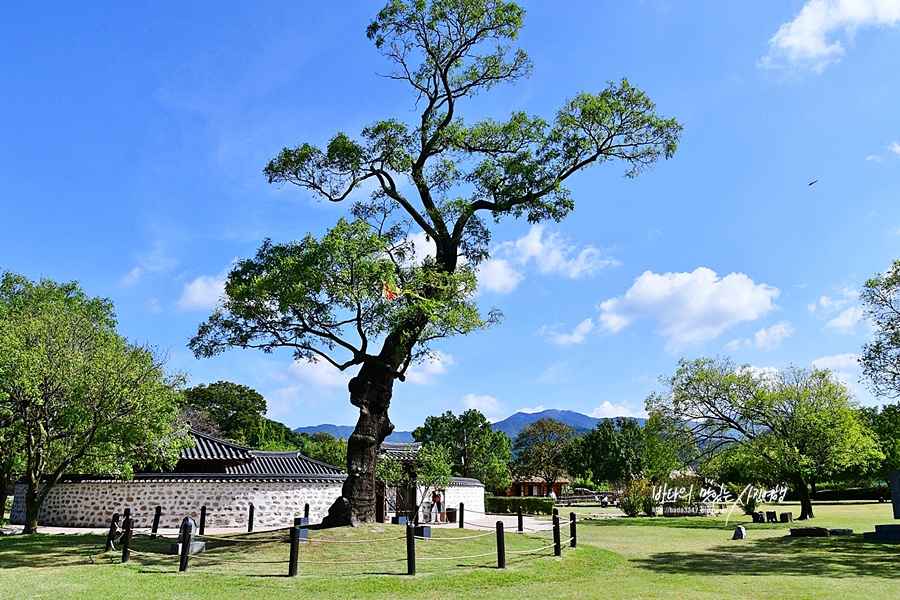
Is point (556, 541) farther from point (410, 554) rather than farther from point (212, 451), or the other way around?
point (212, 451)

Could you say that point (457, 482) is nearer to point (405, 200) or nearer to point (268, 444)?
point (405, 200)

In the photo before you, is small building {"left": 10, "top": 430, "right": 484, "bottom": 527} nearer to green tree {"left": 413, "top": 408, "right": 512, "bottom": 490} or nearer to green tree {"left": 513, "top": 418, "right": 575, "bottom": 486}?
green tree {"left": 413, "top": 408, "right": 512, "bottom": 490}

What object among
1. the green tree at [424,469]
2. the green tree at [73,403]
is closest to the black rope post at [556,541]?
the green tree at [424,469]

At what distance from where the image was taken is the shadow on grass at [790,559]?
11.7 meters

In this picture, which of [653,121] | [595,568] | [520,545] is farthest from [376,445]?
[653,121]

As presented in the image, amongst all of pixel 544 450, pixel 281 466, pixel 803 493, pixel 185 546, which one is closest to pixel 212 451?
pixel 281 466

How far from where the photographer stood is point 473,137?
16109mm

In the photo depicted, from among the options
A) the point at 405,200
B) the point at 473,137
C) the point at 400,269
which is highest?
the point at 473,137

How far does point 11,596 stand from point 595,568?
1005 centimetres

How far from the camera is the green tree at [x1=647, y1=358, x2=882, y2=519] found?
24.1 m

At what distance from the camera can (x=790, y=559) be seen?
1349cm

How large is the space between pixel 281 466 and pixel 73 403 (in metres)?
11.6

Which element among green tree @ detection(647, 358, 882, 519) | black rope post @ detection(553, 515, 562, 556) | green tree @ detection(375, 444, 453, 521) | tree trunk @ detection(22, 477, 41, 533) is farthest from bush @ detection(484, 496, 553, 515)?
tree trunk @ detection(22, 477, 41, 533)

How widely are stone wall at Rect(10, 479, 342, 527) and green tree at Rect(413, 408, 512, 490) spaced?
60.3 feet
